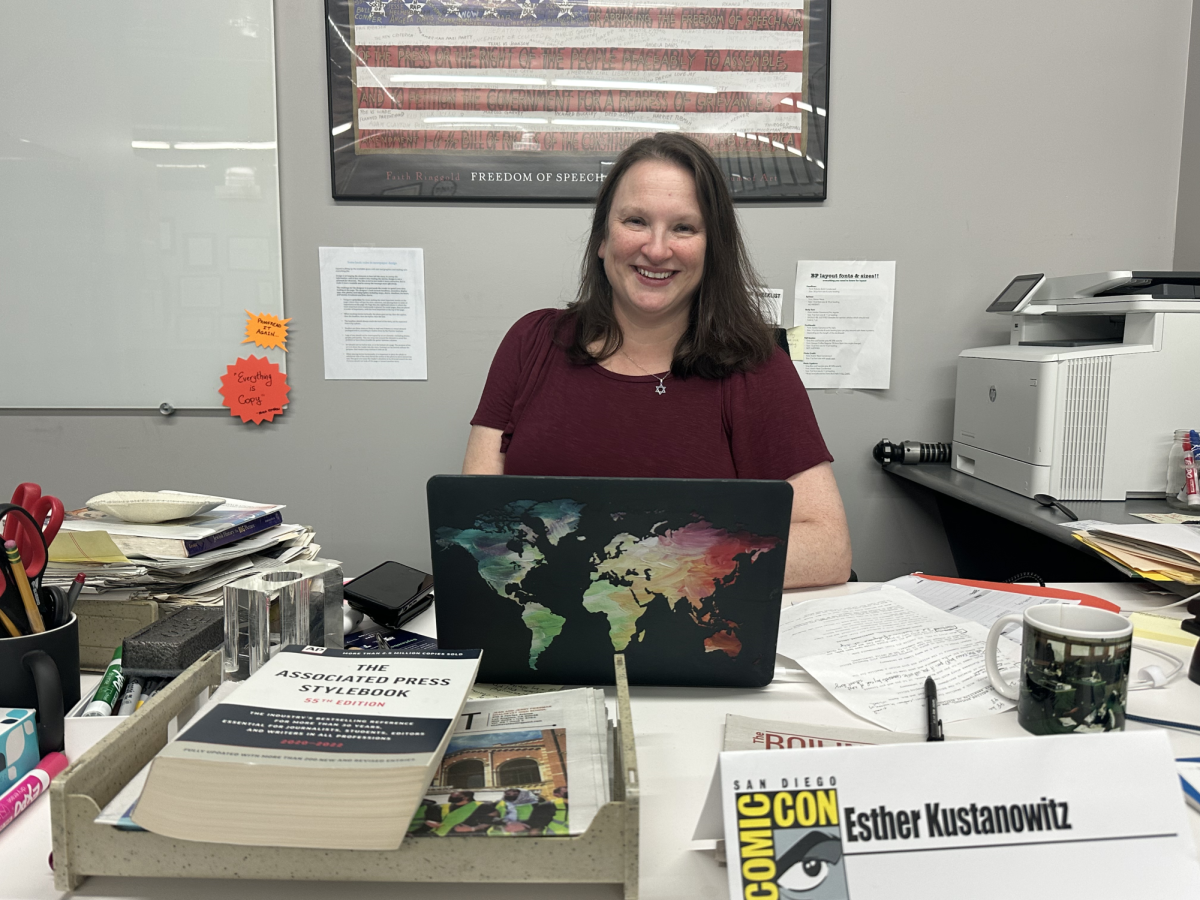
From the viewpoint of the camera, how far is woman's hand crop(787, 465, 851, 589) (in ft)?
3.86

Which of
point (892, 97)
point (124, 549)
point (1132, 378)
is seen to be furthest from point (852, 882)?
point (892, 97)

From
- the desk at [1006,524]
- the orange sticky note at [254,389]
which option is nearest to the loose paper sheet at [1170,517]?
the desk at [1006,524]

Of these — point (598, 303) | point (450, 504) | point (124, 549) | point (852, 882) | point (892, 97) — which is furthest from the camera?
point (892, 97)

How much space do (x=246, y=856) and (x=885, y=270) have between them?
2.08 meters

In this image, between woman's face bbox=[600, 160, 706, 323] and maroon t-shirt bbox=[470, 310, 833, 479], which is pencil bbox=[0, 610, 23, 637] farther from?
woman's face bbox=[600, 160, 706, 323]

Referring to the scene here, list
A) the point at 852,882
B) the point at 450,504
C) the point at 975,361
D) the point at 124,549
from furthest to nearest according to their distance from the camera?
the point at 975,361 < the point at 124,549 < the point at 450,504 < the point at 852,882

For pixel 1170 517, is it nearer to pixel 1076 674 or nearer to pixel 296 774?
pixel 1076 674

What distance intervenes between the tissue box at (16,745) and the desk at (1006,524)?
5.08 feet

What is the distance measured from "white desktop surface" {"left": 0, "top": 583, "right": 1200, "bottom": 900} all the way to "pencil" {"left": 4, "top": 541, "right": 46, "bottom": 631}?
0.17 metres

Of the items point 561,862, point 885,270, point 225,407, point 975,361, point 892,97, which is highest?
point 892,97

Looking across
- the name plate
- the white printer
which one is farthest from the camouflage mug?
the white printer

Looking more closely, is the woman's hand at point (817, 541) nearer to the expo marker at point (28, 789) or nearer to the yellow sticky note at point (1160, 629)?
the yellow sticky note at point (1160, 629)

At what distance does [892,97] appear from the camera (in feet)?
6.99

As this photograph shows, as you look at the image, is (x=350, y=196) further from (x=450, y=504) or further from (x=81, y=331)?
(x=450, y=504)
